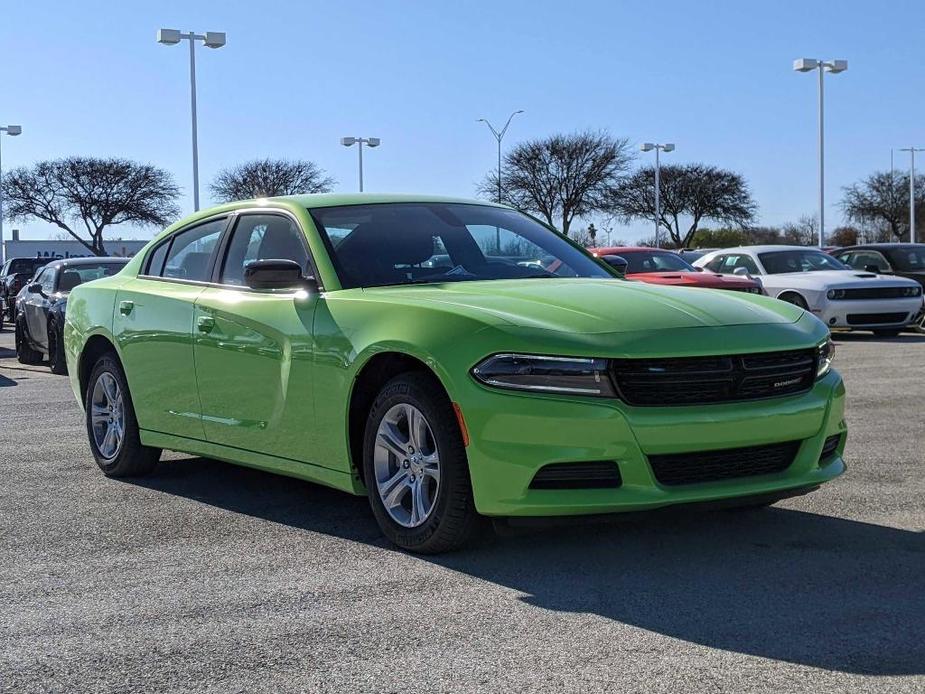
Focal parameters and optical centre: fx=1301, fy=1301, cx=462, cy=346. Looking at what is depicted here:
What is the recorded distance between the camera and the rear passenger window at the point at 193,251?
676cm

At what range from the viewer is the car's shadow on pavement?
3996mm

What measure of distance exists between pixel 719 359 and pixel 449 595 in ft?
4.41

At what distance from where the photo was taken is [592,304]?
5195mm

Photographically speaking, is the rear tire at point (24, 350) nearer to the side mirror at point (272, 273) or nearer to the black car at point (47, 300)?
the black car at point (47, 300)

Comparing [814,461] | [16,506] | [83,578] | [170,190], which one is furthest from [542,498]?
[170,190]

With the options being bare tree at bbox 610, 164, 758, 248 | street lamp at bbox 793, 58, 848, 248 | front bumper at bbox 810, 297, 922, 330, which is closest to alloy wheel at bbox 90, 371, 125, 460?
front bumper at bbox 810, 297, 922, 330

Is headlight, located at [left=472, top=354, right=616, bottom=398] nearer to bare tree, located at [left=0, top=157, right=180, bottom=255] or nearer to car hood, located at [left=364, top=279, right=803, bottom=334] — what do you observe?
car hood, located at [left=364, top=279, right=803, bottom=334]

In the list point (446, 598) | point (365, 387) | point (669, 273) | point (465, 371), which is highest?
point (669, 273)

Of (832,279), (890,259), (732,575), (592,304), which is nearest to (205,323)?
(592,304)

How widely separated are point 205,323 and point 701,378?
103 inches

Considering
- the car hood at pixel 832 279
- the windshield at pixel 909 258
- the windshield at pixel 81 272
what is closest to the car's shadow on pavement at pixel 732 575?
the windshield at pixel 81 272

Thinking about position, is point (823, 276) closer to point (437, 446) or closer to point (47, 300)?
point (47, 300)

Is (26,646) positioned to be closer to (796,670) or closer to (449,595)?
(449,595)

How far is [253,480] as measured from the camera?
23.4 feet
